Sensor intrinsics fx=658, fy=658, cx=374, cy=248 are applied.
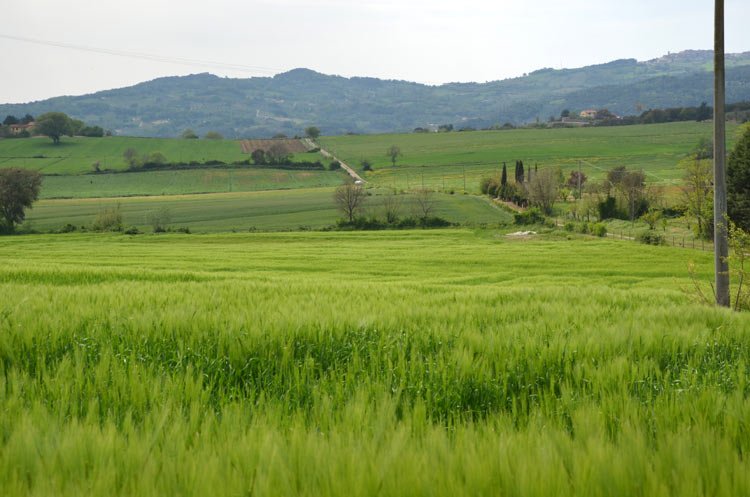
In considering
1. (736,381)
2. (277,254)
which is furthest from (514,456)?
(277,254)

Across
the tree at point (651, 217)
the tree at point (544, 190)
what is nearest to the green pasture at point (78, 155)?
the tree at point (544, 190)

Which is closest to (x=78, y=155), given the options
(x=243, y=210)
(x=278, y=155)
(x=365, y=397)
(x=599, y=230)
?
(x=278, y=155)

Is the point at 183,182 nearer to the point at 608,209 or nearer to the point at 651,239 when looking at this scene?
the point at 608,209

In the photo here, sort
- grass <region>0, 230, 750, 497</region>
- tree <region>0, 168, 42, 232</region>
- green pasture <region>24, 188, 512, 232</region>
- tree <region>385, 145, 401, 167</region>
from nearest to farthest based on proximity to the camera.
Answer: grass <region>0, 230, 750, 497</region>
tree <region>0, 168, 42, 232</region>
green pasture <region>24, 188, 512, 232</region>
tree <region>385, 145, 401, 167</region>

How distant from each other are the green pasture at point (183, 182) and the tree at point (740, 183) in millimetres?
105150

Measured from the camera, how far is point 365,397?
3797mm

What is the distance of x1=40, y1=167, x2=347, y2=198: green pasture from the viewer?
488ft

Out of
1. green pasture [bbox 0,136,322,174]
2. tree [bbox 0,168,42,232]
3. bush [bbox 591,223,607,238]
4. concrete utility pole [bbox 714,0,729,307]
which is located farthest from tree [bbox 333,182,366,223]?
green pasture [bbox 0,136,322,174]

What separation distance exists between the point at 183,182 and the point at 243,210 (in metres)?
50.2

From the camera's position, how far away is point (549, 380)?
4738mm

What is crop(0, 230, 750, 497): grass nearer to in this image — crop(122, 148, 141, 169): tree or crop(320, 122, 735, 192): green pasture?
crop(320, 122, 735, 192): green pasture

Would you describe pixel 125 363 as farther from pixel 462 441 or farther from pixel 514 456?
pixel 514 456

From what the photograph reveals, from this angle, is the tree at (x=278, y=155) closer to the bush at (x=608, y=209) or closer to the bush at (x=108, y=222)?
the bush at (x=108, y=222)

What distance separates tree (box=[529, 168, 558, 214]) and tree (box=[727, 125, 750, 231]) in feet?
143
